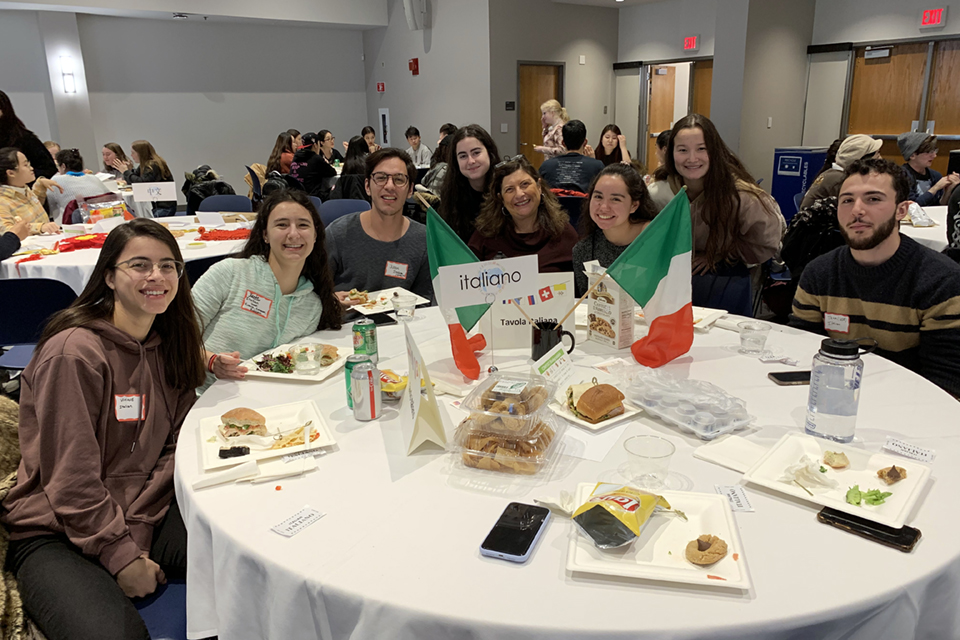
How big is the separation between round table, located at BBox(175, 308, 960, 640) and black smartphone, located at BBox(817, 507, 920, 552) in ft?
0.05

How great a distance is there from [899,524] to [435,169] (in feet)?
19.0

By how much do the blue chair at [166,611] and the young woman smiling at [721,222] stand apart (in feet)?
8.11

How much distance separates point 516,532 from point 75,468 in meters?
1.05

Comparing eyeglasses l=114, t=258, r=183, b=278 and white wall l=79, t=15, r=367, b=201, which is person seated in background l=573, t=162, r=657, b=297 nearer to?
eyeglasses l=114, t=258, r=183, b=278

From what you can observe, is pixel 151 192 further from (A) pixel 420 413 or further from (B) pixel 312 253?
(A) pixel 420 413

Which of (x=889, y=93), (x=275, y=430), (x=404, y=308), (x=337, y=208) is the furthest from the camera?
(x=889, y=93)

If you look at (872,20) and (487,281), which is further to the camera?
(872,20)

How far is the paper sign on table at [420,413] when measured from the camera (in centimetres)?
152

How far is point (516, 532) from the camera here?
→ 48.4 inches

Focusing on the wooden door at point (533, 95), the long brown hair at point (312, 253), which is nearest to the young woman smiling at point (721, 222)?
the long brown hair at point (312, 253)

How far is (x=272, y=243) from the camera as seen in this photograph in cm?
244

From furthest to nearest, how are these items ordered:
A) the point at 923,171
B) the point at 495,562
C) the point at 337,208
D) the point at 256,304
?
1. the point at 923,171
2. the point at 337,208
3. the point at 256,304
4. the point at 495,562

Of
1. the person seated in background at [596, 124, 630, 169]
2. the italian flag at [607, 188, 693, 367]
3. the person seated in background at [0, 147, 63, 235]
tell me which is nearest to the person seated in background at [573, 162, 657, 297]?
the italian flag at [607, 188, 693, 367]

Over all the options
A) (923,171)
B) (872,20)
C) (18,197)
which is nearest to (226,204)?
(18,197)
